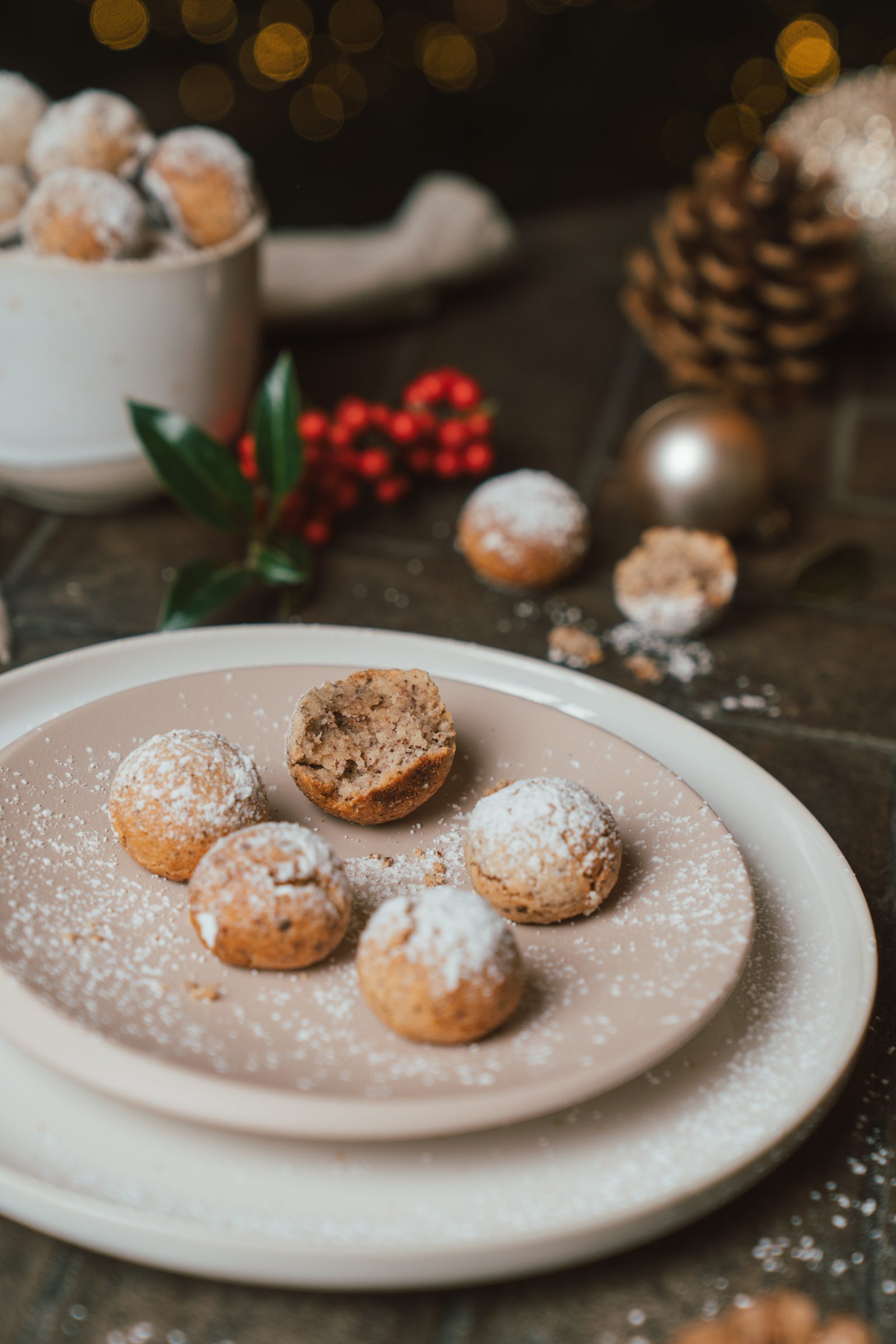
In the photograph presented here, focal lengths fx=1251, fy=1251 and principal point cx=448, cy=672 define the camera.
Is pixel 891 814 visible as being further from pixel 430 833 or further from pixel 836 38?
pixel 836 38

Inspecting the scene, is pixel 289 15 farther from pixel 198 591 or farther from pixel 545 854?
pixel 545 854

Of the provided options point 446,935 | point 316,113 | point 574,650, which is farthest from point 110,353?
point 316,113

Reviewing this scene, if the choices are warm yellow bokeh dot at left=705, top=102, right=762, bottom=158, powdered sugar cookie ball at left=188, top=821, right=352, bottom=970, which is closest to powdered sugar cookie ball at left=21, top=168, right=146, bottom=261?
powdered sugar cookie ball at left=188, top=821, right=352, bottom=970

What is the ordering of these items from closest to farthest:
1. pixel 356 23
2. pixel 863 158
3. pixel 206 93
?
pixel 863 158, pixel 356 23, pixel 206 93

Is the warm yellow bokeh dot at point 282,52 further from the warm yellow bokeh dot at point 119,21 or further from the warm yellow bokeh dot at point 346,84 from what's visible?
the warm yellow bokeh dot at point 119,21

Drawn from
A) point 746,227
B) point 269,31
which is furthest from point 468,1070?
point 269,31

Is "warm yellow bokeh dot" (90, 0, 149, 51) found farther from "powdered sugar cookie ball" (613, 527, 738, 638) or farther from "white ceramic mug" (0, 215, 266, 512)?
"powdered sugar cookie ball" (613, 527, 738, 638)

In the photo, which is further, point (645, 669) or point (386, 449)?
point (386, 449)
